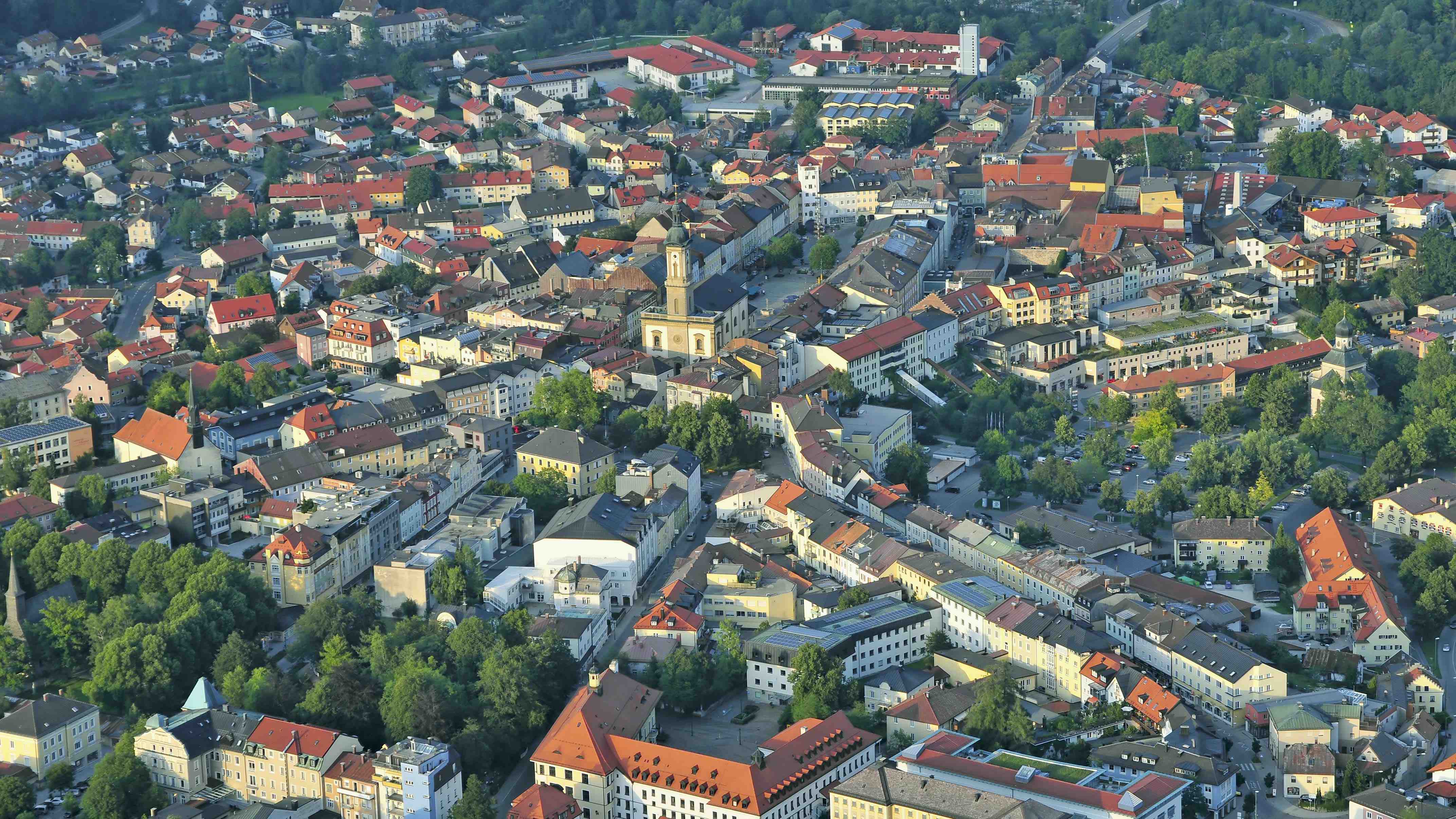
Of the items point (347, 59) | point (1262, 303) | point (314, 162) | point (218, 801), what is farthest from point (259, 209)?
point (218, 801)

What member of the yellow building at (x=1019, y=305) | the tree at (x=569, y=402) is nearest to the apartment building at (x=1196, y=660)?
the tree at (x=569, y=402)

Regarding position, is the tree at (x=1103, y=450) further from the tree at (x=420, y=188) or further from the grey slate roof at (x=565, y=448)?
the tree at (x=420, y=188)

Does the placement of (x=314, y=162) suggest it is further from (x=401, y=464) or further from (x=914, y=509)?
(x=914, y=509)

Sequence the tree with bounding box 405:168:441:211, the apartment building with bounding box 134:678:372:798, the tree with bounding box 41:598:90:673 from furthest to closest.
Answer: the tree with bounding box 405:168:441:211, the tree with bounding box 41:598:90:673, the apartment building with bounding box 134:678:372:798

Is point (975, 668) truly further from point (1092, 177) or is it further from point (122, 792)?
point (1092, 177)

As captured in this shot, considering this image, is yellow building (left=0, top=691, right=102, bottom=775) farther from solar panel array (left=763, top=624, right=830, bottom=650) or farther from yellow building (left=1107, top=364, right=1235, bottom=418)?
yellow building (left=1107, top=364, right=1235, bottom=418)

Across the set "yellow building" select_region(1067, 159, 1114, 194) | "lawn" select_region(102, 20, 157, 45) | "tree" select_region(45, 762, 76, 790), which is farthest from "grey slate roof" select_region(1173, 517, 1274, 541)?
"lawn" select_region(102, 20, 157, 45)
